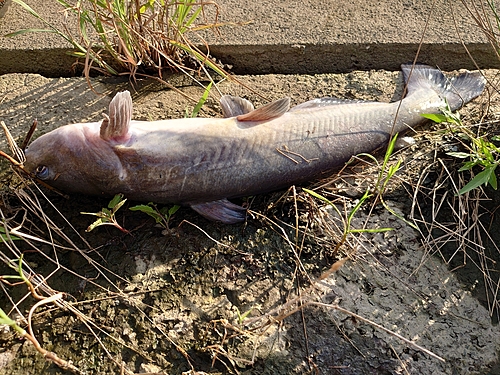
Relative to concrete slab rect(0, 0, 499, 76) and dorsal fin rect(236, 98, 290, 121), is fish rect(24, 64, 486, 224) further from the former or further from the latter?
concrete slab rect(0, 0, 499, 76)

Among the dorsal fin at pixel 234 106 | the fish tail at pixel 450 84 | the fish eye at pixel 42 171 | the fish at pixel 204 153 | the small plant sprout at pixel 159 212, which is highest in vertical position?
the fish tail at pixel 450 84

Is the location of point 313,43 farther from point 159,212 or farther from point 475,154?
point 159,212

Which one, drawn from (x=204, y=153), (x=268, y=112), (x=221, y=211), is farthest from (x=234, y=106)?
(x=221, y=211)

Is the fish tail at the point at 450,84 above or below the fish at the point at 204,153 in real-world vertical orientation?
above

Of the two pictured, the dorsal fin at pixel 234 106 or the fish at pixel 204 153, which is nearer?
the fish at pixel 204 153

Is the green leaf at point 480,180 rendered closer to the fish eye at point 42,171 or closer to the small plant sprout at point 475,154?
the small plant sprout at point 475,154

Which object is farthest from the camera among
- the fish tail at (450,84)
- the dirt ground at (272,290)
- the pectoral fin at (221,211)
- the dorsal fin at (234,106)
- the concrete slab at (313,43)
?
the concrete slab at (313,43)

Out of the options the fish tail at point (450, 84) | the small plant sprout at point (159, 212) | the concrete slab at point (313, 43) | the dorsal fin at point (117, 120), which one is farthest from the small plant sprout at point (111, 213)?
the fish tail at point (450, 84)
